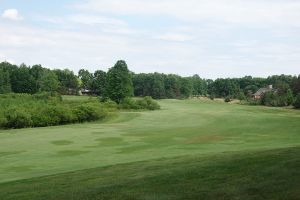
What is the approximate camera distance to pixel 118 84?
100 metres


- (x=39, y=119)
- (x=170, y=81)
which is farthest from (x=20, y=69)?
(x=39, y=119)

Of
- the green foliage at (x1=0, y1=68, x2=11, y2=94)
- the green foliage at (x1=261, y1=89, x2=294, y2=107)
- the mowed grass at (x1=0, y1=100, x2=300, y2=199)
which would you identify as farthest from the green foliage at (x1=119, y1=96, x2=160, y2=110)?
the mowed grass at (x1=0, y1=100, x2=300, y2=199)

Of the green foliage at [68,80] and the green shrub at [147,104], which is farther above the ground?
the green foliage at [68,80]

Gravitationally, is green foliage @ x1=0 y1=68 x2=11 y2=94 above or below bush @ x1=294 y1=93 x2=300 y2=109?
above

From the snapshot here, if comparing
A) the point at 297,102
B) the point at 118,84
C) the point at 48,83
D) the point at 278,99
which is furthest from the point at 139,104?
the point at 48,83

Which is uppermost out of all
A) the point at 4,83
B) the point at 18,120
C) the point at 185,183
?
the point at 4,83

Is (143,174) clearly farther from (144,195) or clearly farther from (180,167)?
(144,195)

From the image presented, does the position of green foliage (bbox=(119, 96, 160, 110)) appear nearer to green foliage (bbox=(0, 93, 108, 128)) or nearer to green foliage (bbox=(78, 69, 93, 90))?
green foliage (bbox=(0, 93, 108, 128))

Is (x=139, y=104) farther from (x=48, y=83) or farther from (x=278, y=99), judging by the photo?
(x=48, y=83)

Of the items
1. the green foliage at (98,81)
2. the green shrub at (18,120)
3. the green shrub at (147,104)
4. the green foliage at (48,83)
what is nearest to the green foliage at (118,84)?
the green shrub at (147,104)

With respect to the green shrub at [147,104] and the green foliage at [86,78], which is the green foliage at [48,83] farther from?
the green shrub at [147,104]

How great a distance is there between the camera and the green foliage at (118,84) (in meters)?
99.9

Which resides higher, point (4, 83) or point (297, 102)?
point (4, 83)

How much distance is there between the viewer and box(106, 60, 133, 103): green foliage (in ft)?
328
